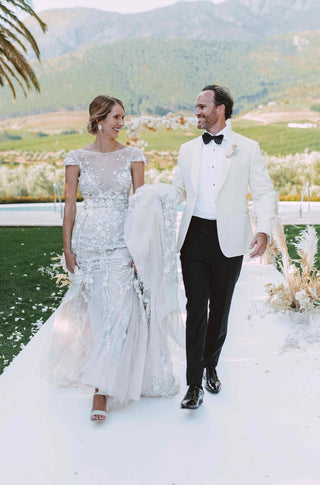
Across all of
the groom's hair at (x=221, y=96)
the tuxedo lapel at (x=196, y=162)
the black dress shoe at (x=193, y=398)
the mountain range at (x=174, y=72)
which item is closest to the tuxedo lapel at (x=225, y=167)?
the tuxedo lapel at (x=196, y=162)

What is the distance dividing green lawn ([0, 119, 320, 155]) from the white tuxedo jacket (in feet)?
139

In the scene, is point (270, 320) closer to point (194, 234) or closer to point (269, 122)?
point (194, 234)

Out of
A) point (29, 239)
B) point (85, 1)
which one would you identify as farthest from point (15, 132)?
point (85, 1)

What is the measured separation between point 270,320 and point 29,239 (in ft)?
24.1

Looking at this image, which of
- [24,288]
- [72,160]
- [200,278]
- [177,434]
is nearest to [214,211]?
[200,278]

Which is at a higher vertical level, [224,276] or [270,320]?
[224,276]

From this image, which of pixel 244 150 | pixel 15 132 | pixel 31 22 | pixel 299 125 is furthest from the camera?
pixel 31 22

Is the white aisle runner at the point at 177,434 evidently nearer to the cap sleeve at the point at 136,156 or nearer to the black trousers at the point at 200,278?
the black trousers at the point at 200,278

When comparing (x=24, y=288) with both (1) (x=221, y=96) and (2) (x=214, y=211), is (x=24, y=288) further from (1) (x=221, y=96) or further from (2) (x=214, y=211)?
(1) (x=221, y=96)

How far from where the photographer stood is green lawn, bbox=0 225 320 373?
15.4 ft

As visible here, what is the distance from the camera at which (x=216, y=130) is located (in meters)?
3.07

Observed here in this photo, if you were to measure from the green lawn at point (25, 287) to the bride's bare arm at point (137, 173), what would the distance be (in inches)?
68.4

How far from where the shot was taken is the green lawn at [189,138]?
4519cm

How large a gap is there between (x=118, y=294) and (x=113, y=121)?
1027 mm
